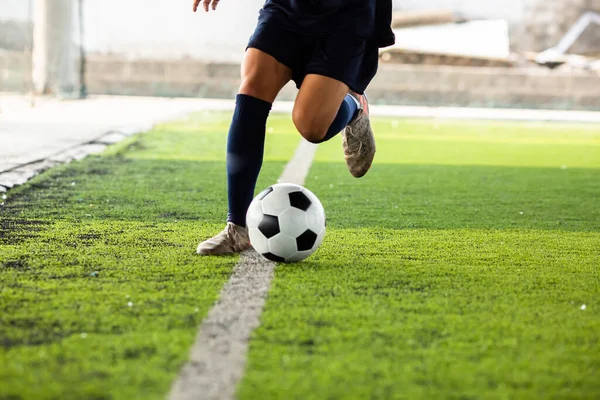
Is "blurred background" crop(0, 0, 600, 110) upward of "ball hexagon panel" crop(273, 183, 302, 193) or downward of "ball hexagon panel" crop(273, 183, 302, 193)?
downward

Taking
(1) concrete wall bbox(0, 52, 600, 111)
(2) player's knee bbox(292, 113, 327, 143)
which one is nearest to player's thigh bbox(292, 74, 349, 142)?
(2) player's knee bbox(292, 113, 327, 143)

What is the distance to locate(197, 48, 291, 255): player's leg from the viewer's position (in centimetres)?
363

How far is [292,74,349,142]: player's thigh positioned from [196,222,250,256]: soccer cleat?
0.51 meters

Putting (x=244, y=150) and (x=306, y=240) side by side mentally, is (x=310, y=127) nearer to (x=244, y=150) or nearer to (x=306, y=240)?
(x=244, y=150)

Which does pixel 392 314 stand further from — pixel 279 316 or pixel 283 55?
pixel 283 55

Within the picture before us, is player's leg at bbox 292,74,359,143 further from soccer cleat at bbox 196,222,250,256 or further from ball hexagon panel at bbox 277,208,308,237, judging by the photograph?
soccer cleat at bbox 196,222,250,256

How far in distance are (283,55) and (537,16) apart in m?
27.7

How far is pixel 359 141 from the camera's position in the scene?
4.33 meters

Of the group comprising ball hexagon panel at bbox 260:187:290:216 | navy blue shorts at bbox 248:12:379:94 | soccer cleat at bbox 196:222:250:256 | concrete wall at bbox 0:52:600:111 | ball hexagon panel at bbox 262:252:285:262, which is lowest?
concrete wall at bbox 0:52:600:111

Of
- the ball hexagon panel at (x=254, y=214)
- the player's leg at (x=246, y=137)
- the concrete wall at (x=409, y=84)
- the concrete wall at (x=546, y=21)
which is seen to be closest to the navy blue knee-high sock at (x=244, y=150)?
the player's leg at (x=246, y=137)

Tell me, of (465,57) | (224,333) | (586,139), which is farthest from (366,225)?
(465,57)

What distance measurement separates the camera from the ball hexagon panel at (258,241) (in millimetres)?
3514

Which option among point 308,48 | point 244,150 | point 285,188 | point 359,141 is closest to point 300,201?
point 285,188

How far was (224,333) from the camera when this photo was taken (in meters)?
2.53
